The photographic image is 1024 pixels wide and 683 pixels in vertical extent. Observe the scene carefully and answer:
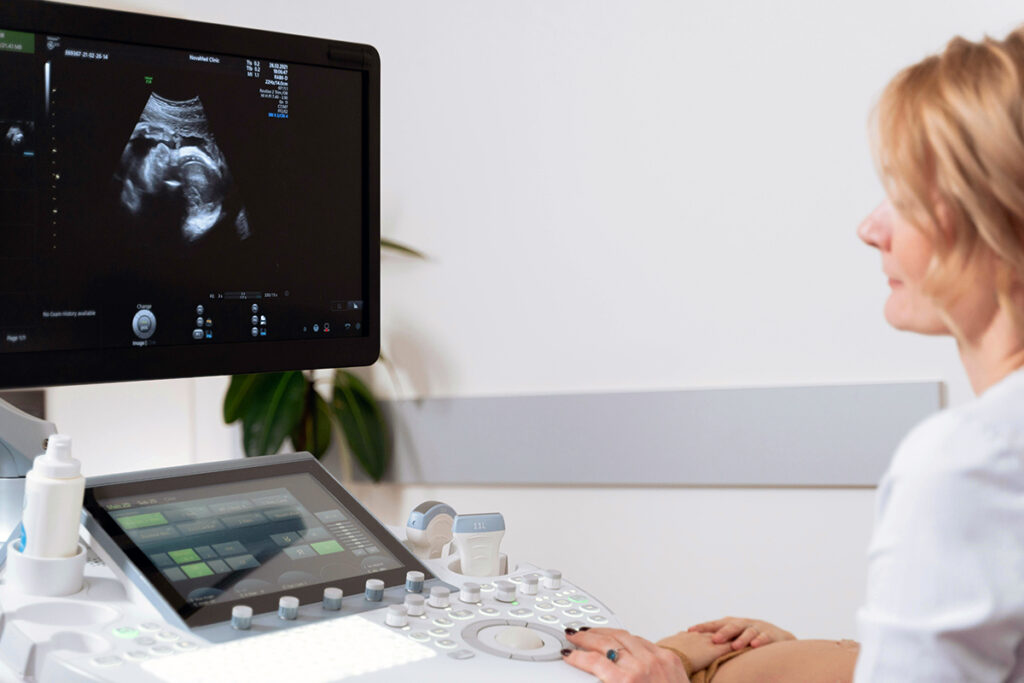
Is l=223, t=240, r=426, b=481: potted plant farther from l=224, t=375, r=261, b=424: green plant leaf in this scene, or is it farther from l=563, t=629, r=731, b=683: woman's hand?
l=563, t=629, r=731, b=683: woman's hand

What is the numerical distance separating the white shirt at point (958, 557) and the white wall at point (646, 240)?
1.68 meters

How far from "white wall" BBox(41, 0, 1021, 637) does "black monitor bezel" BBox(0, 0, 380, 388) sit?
126 cm

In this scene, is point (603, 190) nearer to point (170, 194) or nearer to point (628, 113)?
point (628, 113)

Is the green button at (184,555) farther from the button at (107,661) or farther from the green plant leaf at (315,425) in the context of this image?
the green plant leaf at (315,425)

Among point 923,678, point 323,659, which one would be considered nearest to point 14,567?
point 323,659

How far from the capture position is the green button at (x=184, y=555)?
1069mm

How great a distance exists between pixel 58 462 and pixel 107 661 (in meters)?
0.23

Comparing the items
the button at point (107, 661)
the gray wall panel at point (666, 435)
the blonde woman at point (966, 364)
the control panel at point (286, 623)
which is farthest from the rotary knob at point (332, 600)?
the gray wall panel at point (666, 435)

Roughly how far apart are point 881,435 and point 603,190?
0.88 metres

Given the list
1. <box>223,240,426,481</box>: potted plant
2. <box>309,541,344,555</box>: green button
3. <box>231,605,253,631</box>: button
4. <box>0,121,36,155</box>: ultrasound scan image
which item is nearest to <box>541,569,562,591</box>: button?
<box>309,541,344,555</box>: green button

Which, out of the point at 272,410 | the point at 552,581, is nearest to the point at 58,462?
the point at 552,581

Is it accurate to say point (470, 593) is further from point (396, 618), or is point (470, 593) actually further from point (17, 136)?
point (17, 136)

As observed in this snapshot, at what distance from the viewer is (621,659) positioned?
3.41 feet

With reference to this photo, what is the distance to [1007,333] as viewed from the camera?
31.9 inches
